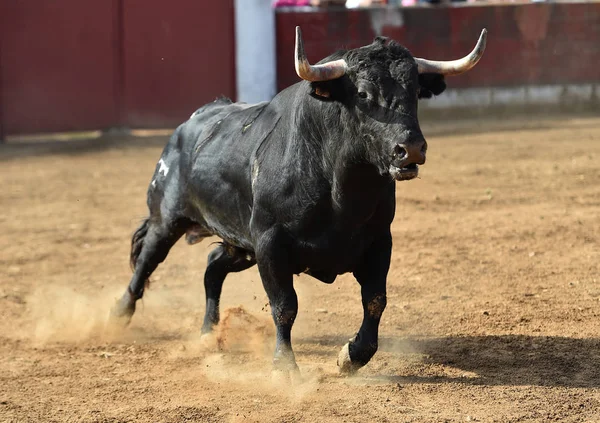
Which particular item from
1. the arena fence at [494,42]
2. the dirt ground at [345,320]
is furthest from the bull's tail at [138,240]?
the arena fence at [494,42]

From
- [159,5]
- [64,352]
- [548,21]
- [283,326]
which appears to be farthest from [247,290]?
[548,21]

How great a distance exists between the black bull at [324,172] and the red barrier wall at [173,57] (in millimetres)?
9041

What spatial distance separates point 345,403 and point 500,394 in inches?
27.6

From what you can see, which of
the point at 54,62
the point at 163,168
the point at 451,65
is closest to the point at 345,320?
the point at 163,168

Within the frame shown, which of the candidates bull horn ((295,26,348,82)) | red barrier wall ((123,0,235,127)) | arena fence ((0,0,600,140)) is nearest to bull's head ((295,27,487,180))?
bull horn ((295,26,348,82))

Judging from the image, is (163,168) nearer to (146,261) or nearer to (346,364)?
(146,261)

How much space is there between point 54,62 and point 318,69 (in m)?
10.6

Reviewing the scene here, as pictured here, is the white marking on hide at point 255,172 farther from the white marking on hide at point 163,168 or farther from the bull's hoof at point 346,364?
the white marking on hide at point 163,168

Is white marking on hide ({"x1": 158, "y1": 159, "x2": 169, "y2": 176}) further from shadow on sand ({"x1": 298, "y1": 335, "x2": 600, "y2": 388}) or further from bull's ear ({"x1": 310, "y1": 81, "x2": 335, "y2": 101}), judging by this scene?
bull's ear ({"x1": 310, "y1": 81, "x2": 335, "y2": 101})

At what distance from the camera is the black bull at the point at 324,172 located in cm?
429

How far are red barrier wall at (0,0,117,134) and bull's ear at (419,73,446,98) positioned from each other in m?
10.4

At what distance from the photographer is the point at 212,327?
5.83 metres

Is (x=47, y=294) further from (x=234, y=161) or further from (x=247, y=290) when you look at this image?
(x=234, y=161)

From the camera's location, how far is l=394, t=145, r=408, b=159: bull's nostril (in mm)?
4102
